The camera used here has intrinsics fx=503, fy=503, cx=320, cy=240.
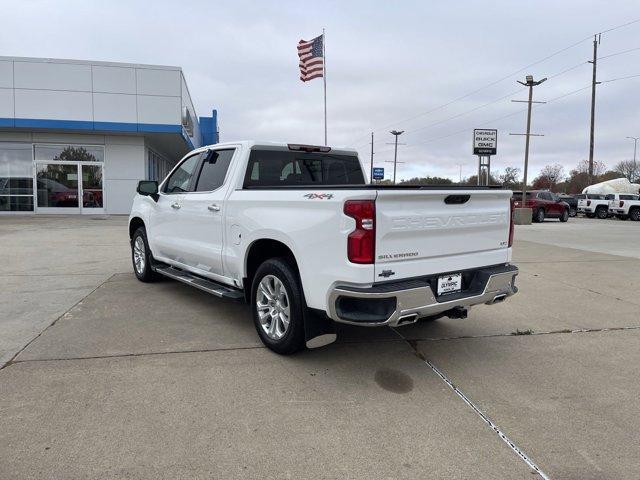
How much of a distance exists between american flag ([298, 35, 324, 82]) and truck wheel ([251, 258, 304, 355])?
67.4 ft

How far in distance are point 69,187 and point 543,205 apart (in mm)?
22556

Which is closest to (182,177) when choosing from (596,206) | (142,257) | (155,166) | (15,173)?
(142,257)

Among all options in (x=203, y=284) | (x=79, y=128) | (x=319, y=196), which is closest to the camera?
(x=319, y=196)

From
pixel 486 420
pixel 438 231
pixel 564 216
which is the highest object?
pixel 438 231

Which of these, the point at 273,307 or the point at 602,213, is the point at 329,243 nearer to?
the point at 273,307

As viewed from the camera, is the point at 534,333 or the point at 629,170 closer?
the point at 534,333

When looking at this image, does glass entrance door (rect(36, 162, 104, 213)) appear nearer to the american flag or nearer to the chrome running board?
the american flag

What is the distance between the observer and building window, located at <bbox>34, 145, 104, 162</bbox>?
71.1 ft

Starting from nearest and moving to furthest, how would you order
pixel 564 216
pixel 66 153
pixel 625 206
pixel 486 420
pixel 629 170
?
pixel 486 420 < pixel 66 153 < pixel 564 216 < pixel 625 206 < pixel 629 170

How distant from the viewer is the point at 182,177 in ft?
20.7

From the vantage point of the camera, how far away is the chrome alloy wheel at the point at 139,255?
741cm

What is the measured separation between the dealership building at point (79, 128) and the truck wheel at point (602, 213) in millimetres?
25488

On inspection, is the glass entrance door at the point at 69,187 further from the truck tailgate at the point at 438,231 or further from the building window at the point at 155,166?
the truck tailgate at the point at 438,231

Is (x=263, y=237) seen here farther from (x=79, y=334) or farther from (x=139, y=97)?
(x=139, y=97)
